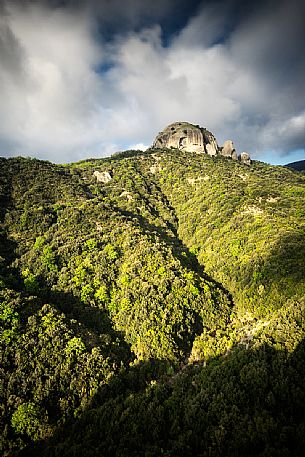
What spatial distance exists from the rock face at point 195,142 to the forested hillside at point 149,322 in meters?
57.2

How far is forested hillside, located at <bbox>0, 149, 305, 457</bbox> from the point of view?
2222cm

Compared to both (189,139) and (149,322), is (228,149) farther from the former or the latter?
(149,322)

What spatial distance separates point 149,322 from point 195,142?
119m

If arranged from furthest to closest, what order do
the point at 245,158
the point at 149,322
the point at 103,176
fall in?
the point at 245,158, the point at 103,176, the point at 149,322

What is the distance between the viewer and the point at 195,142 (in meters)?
136

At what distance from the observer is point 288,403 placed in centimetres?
2191

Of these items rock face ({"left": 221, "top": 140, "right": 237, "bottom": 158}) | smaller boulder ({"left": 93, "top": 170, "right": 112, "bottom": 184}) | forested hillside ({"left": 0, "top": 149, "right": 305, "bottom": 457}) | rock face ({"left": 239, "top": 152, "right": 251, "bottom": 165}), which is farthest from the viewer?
rock face ({"left": 221, "top": 140, "right": 237, "bottom": 158})

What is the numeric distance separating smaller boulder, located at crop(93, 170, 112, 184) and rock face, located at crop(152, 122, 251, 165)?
193ft

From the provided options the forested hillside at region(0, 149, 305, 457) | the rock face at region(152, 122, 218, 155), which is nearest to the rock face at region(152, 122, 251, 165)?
the rock face at region(152, 122, 218, 155)

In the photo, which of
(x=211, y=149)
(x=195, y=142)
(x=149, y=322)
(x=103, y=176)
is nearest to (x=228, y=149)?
(x=211, y=149)

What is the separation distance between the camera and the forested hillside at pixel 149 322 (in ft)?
72.9

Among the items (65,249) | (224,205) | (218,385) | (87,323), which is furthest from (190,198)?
(218,385)

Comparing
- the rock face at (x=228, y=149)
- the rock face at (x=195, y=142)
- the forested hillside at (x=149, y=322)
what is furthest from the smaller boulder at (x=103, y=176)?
the rock face at (x=228, y=149)

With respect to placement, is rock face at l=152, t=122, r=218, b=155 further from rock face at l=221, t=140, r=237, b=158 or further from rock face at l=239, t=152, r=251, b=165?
rock face at l=239, t=152, r=251, b=165
